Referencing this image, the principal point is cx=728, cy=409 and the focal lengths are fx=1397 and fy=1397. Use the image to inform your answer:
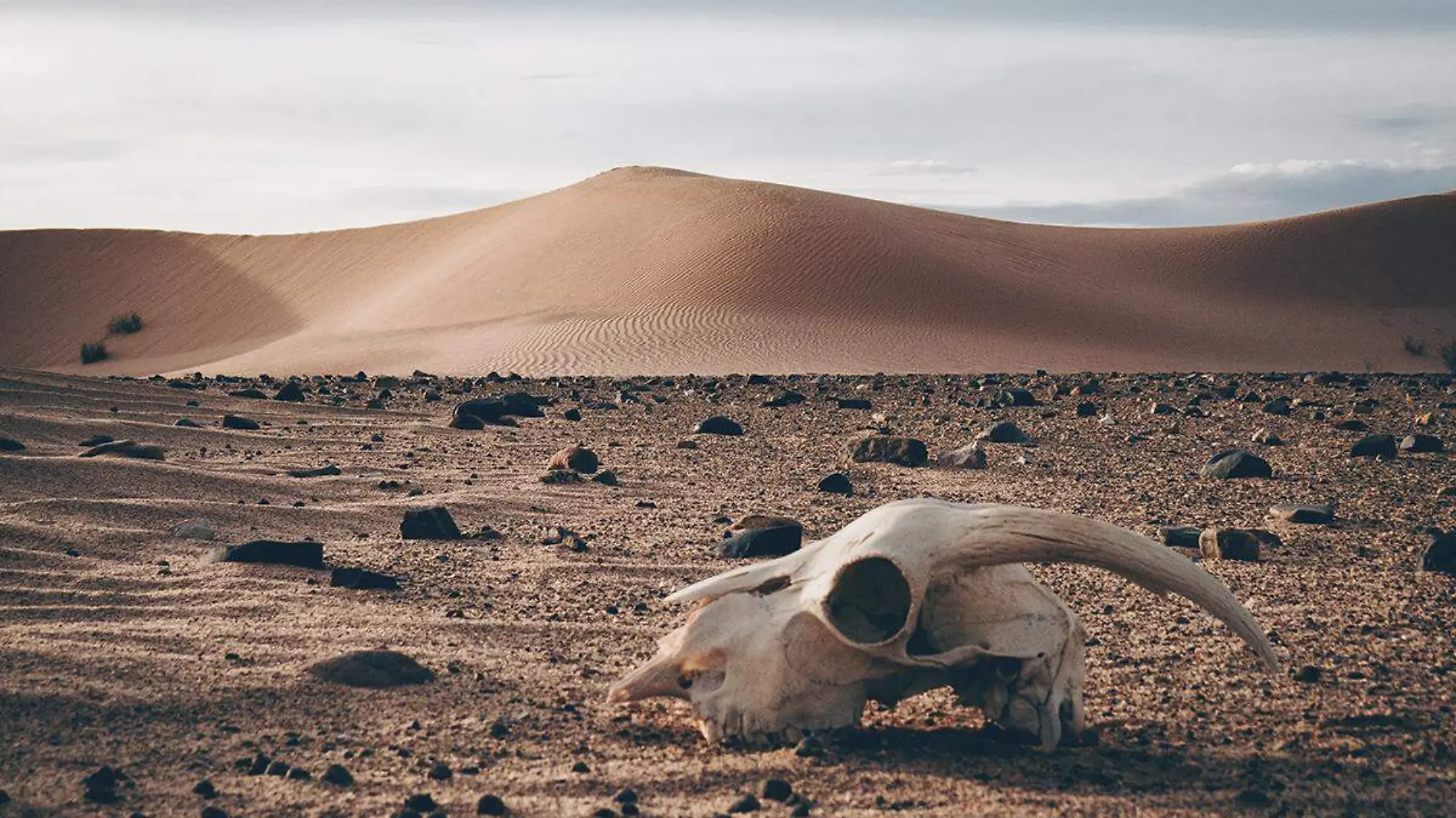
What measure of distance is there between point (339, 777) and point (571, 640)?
1610 mm

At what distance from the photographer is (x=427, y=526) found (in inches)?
283

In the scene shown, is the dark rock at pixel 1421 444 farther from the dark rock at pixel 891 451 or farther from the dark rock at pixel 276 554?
the dark rock at pixel 276 554

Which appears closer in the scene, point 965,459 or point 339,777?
point 339,777

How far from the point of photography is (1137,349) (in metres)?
38.1

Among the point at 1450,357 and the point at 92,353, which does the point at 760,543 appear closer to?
the point at 1450,357

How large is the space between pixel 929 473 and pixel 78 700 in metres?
7.08

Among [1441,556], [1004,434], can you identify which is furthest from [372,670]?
[1004,434]

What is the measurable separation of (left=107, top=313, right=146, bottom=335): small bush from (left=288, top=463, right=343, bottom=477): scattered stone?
2130 inches

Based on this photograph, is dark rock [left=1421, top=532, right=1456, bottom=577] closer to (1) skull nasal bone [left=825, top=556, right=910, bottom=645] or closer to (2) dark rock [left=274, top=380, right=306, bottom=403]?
(1) skull nasal bone [left=825, top=556, right=910, bottom=645]

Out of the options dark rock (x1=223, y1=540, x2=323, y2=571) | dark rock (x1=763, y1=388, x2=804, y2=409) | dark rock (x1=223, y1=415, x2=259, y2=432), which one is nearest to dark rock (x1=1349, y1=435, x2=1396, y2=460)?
dark rock (x1=763, y1=388, x2=804, y2=409)

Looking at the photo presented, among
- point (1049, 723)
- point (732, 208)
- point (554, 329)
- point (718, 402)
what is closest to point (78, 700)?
point (1049, 723)

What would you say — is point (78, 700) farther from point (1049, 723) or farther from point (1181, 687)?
point (1181, 687)

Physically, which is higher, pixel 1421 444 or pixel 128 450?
pixel 128 450

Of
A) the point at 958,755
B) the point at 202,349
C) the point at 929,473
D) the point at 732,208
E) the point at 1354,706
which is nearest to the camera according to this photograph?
the point at 958,755
